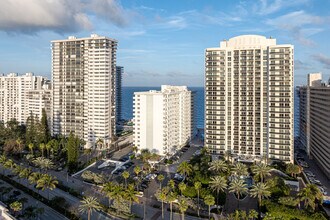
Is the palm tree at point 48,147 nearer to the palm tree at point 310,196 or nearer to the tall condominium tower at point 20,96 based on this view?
the tall condominium tower at point 20,96

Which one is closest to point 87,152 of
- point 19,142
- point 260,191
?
point 19,142

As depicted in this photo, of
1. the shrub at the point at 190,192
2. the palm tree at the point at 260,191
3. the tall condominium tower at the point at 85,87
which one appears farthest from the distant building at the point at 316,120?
the tall condominium tower at the point at 85,87

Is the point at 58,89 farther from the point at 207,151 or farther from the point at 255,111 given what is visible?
the point at 255,111

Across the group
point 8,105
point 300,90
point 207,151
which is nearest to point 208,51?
point 207,151

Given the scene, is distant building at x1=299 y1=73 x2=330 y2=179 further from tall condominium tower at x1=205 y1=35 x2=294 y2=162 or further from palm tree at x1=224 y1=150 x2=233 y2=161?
palm tree at x1=224 y1=150 x2=233 y2=161

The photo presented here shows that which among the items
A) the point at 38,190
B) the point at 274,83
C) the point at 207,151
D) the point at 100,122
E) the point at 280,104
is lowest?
the point at 38,190

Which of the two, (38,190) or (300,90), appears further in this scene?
(300,90)

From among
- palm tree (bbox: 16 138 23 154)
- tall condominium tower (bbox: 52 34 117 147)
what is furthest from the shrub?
palm tree (bbox: 16 138 23 154)
